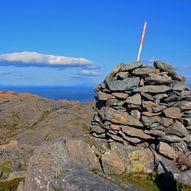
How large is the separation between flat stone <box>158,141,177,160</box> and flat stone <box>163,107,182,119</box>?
1.32 meters

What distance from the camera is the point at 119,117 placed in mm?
17594

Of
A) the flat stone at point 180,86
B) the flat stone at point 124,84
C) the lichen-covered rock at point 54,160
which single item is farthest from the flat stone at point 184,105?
the lichen-covered rock at point 54,160

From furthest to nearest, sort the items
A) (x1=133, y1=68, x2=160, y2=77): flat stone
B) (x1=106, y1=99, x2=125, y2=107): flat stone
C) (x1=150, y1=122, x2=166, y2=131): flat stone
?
1. (x1=106, y1=99, x2=125, y2=107): flat stone
2. (x1=133, y1=68, x2=160, y2=77): flat stone
3. (x1=150, y1=122, x2=166, y2=131): flat stone

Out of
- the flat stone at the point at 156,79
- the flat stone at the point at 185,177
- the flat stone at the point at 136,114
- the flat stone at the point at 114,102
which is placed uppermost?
the flat stone at the point at 156,79

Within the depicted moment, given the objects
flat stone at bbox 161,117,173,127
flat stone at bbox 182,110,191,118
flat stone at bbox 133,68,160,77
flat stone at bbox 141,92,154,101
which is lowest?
flat stone at bbox 161,117,173,127

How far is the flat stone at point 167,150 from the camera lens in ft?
55.5

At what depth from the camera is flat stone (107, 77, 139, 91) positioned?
17609 millimetres

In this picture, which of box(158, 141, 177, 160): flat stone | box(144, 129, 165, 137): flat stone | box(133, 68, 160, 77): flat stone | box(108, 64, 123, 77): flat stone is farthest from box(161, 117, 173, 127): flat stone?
box(108, 64, 123, 77): flat stone

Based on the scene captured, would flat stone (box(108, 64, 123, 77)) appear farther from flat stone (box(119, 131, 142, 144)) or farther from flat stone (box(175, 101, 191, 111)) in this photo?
flat stone (box(175, 101, 191, 111))

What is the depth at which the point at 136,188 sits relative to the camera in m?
14.8

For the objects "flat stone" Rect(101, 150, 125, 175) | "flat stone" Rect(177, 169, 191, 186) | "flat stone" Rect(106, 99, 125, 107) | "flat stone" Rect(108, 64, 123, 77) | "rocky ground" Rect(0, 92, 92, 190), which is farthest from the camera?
"rocky ground" Rect(0, 92, 92, 190)

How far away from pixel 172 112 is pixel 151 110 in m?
0.98

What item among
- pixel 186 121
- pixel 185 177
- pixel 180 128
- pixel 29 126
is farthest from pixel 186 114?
pixel 29 126

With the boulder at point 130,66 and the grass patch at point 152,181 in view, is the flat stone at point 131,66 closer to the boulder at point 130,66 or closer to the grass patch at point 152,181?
the boulder at point 130,66
